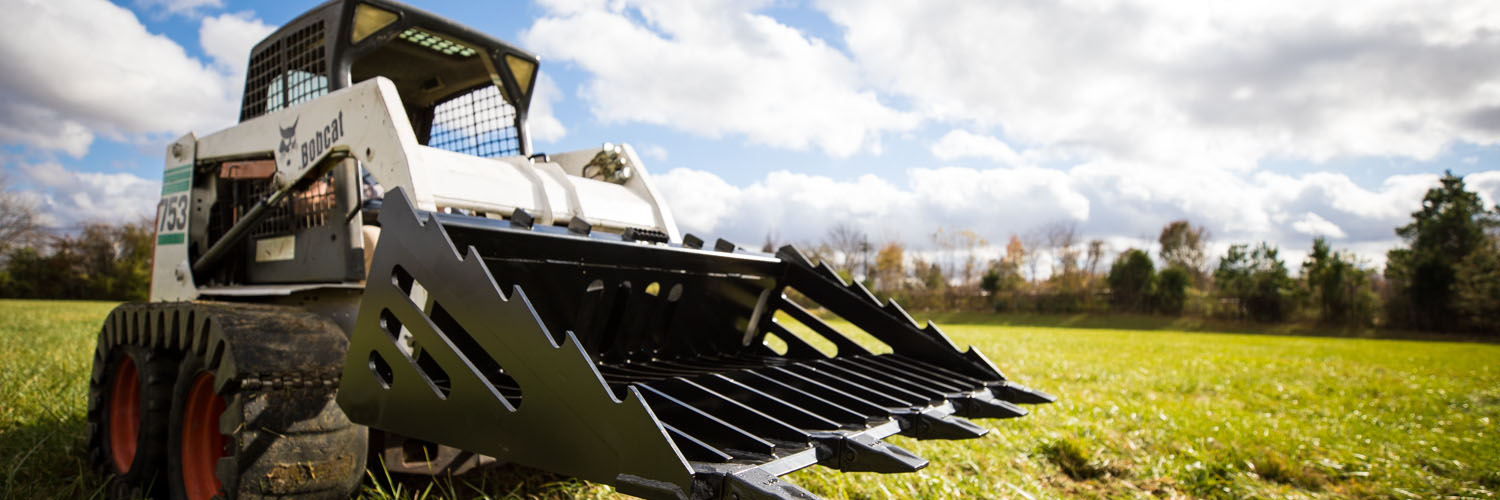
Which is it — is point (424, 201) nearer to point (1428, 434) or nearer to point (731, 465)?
point (731, 465)

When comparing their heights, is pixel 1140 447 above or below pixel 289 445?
below

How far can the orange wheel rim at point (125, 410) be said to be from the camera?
3.62m

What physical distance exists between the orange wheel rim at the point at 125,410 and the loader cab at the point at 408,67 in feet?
4.86

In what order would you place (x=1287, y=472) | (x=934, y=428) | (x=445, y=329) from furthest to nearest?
1. (x=1287, y=472)
2. (x=445, y=329)
3. (x=934, y=428)

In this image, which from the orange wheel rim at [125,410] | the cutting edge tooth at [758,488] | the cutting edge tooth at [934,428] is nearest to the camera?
the cutting edge tooth at [758,488]

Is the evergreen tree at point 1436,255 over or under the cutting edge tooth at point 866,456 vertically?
over

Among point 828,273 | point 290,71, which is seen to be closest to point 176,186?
point 290,71

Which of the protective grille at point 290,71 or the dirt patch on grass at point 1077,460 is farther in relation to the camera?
the dirt patch on grass at point 1077,460

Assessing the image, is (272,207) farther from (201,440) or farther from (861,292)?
(861,292)

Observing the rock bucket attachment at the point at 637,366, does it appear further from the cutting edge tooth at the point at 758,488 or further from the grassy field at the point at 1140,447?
the grassy field at the point at 1140,447

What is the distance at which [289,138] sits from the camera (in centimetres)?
352

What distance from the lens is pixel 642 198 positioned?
431cm

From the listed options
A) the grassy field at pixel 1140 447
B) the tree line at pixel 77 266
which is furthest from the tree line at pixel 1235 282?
the grassy field at pixel 1140 447

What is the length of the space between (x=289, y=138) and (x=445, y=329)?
154cm
